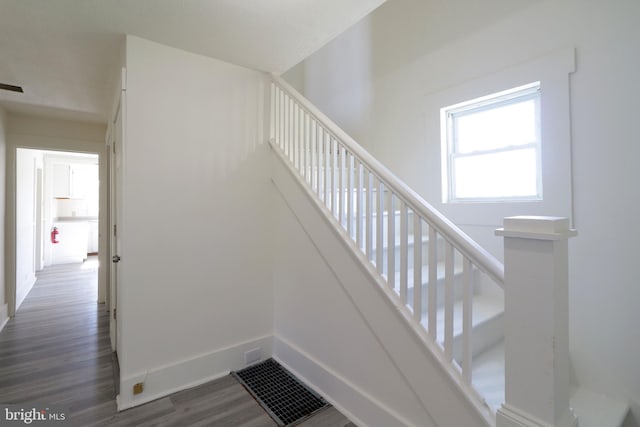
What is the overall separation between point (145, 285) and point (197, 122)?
1240 mm

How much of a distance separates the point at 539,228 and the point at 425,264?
151cm

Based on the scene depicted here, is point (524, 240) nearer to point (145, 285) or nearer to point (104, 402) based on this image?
point (145, 285)

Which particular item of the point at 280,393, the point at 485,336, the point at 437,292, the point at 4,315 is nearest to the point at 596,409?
the point at 485,336

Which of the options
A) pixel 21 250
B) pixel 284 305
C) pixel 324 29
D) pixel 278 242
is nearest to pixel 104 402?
pixel 284 305

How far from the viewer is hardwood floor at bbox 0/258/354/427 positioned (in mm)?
1826

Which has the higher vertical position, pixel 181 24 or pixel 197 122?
pixel 181 24

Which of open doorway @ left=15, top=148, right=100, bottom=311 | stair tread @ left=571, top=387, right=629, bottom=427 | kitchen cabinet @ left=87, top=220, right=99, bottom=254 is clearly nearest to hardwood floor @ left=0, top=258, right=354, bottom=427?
open doorway @ left=15, top=148, right=100, bottom=311

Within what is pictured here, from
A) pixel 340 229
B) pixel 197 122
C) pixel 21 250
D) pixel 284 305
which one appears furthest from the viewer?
pixel 21 250

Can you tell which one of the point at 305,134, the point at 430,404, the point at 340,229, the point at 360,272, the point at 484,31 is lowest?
the point at 430,404

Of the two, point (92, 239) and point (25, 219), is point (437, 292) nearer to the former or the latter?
point (25, 219)

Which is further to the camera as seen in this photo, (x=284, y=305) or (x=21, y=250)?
(x=21, y=250)

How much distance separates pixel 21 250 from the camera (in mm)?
4094

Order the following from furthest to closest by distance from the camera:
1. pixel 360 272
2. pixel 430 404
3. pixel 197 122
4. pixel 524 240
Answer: pixel 197 122
pixel 360 272
pixel 430 404
pixel 524 240

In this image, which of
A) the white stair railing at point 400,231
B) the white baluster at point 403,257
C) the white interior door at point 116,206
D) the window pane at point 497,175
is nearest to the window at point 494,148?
the window pane at point 497,175
